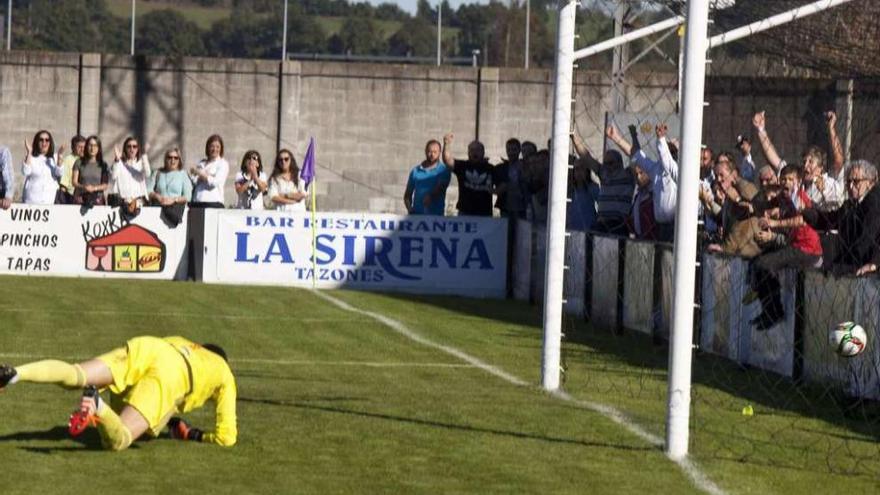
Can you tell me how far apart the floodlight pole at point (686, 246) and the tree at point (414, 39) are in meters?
66.4

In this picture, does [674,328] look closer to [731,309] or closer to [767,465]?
[767,465]

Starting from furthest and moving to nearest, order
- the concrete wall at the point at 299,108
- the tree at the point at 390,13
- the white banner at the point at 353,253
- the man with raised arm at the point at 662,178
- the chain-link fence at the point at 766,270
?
1. the tree at the point at 390,13
2. the concrete wall at the point at 299,108
3. the white banner at the point at 353,253
4. the man with raised arm at the point at 662,178
5. the chain-link fence at the point at 766,270

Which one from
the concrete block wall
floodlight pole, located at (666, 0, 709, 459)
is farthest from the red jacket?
the concrete block wall

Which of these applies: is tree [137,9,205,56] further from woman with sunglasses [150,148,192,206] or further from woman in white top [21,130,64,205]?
woman with sunglasses [150,148,192,206]

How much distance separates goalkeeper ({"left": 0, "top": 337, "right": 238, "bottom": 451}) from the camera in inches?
426

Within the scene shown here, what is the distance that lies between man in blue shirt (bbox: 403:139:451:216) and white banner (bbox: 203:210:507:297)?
0.62 m

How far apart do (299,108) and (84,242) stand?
15.6 m

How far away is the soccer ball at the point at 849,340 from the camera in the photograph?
1427 cm

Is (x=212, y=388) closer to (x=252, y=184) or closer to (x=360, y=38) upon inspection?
(x=252, y=184)

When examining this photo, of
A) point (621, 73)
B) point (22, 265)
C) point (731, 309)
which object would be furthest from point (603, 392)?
point (22, 265)

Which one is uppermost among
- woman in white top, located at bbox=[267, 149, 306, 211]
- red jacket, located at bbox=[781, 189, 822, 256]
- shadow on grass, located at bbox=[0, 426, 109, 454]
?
woman in white top, located at bbox=[267, 149, 306, 211]

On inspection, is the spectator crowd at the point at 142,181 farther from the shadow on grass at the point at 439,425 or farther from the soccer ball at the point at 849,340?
the soccer ball at the point at 849,340

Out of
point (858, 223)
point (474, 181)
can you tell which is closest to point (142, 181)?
point (474, 181)

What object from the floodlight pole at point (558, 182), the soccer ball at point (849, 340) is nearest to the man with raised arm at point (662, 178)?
the floodlight pole at point (558, 182)
